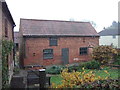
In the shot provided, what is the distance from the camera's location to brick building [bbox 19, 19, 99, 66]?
68.0 feet

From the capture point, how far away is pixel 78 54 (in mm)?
23625

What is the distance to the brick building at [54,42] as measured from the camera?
20719 millimetres

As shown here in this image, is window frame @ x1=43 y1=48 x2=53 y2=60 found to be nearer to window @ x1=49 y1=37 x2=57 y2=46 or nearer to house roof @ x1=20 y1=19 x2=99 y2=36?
window @ x1=49 y1=37 x2=57 y2=46

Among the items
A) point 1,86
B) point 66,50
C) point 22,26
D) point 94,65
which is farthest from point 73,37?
point 1,86

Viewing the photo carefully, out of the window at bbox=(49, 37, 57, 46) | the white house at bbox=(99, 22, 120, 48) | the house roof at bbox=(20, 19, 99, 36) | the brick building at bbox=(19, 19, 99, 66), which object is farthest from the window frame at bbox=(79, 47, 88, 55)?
the white house at bbox=(99, 22, 120, 48)

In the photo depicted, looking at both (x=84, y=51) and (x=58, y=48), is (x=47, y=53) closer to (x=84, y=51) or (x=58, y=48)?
(x=58, y=48)

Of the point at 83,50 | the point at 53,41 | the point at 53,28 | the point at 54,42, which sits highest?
the point at 53,28

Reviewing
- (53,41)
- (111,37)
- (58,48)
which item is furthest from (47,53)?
(111,37)

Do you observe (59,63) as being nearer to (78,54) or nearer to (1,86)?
(78,54)

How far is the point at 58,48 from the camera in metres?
22.2

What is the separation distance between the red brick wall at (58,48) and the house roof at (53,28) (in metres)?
0.78

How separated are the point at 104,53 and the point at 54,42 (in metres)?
6.77

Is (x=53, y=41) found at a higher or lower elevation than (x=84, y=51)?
higher

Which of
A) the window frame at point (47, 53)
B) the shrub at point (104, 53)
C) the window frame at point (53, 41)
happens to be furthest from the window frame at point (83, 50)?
the window frame at point (47, 53)
